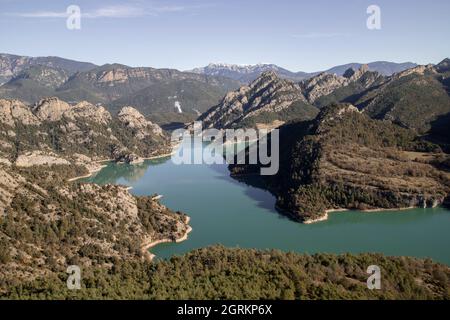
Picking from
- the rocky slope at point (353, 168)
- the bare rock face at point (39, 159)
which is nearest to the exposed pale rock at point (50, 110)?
the bare rock face at point (39, 159)

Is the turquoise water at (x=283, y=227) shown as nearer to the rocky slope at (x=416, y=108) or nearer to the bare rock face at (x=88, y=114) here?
the bare rock face at (x=88, y=114)

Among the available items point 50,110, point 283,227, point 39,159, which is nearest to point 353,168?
point 283,227

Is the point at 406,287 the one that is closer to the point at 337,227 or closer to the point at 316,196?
the point at 337,227

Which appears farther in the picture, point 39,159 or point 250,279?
point 39,159

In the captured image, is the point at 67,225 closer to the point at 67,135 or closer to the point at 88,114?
the point at 67,135

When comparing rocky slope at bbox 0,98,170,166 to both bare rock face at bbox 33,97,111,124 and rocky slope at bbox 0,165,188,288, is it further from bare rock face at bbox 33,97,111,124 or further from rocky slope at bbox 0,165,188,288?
rocky slope at bbox 0,165,188,288

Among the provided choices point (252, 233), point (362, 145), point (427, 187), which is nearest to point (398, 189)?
point (427, 187)
